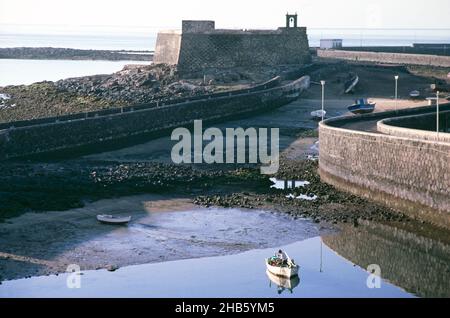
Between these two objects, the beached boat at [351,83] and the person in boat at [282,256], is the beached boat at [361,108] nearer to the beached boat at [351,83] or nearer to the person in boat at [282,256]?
the beached boat at [351,83]

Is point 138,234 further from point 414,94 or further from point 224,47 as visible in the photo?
point 224,47

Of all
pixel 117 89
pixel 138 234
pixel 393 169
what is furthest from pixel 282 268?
pixel 117 89

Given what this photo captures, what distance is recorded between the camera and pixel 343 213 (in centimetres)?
3173

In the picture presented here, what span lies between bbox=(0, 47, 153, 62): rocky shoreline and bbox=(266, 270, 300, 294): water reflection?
99.2 m

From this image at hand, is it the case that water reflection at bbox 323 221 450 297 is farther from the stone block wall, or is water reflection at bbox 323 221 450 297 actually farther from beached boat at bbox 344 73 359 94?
the stone block wall

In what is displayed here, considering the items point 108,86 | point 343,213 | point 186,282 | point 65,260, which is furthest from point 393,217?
point 108,86

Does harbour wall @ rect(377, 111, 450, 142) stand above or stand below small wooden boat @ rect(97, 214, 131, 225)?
above

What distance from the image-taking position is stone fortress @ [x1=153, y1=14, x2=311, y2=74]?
2758 inches

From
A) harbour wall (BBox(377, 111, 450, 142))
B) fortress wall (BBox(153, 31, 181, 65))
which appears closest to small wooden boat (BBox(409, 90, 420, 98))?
harbour wall (BBox(377, 111, 450, 142))

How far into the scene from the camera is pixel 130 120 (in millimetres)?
48312

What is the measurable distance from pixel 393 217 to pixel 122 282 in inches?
426

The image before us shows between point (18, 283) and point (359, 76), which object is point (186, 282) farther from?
point (359, 76)

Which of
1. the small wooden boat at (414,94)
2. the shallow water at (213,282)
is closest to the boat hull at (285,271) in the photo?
the shallow water at (213,282)
